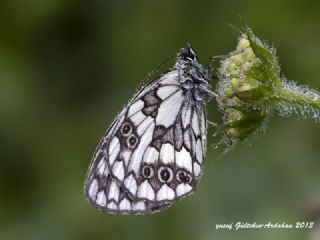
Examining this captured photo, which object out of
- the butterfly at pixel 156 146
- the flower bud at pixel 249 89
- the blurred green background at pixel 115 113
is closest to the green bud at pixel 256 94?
the flower bud at pixel 249 89

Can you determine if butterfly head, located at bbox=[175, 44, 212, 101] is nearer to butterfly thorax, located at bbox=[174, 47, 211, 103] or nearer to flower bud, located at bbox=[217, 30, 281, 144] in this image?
butterfly thorax, located at bbox=[174, 47, 211, 103]

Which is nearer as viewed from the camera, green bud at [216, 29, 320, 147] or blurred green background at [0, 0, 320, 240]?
green bud at [216, 29, 320, 147]

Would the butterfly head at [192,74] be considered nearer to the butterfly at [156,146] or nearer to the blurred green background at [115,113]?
the butterfly at [156,146]

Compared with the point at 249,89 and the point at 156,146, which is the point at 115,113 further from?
the point at 249,89

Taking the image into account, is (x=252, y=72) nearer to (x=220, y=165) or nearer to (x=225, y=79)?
(x=225, y=79)

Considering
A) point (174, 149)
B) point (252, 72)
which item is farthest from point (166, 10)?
point (252, 72)

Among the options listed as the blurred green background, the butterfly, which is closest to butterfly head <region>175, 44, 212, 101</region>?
the butterfly
